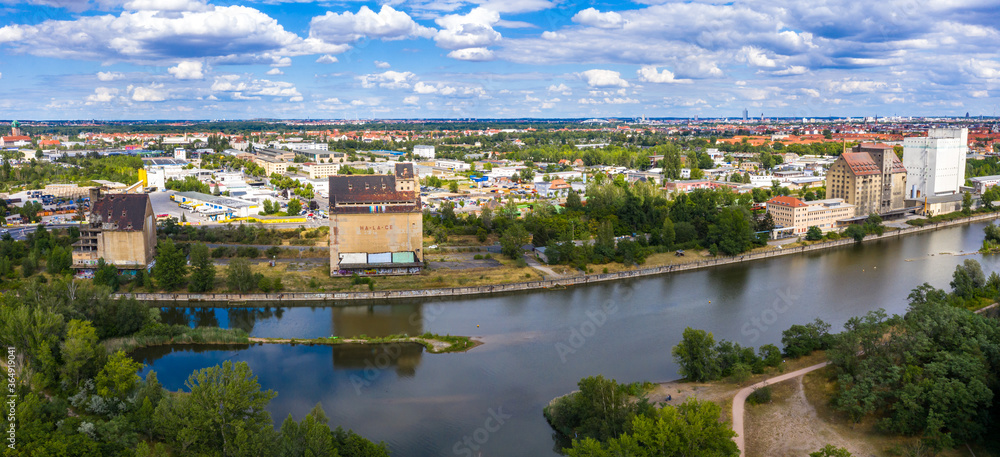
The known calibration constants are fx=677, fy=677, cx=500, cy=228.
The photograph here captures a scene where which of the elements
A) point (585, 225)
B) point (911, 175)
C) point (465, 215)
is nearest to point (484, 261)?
point (585, 225)

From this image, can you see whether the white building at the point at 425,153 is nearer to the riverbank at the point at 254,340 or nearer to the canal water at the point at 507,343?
the canal water at the point at 507,343

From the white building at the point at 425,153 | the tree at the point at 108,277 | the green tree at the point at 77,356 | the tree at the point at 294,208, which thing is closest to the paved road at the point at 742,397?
the green tree at the point at 77,356

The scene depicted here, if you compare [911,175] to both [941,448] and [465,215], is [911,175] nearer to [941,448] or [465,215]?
[465,215]

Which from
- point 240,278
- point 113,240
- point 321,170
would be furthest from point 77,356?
point 321,170

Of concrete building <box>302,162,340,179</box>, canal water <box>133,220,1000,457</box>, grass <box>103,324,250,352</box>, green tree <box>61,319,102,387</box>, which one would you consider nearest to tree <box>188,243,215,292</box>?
canal water <box>133,220,1000,457</box>

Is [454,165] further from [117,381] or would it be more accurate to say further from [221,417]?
[221,417]

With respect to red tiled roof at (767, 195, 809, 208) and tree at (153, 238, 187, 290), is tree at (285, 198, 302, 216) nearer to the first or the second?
tree at (153, 238, 187, 290)

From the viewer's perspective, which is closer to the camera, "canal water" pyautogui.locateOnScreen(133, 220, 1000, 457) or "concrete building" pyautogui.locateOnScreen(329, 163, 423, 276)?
"canal water" pyautogui.locateOnScreen(133, 220, 1000, 457)
